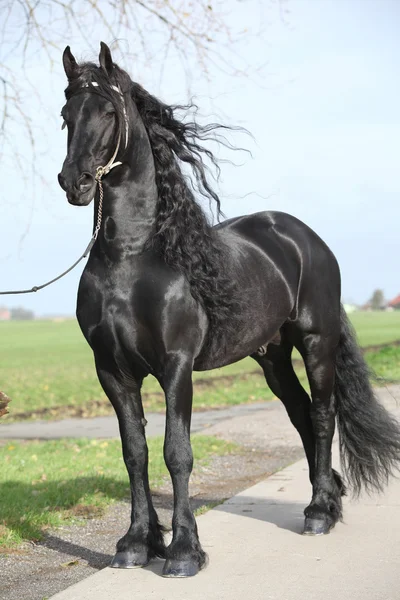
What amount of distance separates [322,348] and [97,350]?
5.84 feet

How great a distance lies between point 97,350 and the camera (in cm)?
468

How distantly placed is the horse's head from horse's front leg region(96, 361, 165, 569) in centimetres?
110

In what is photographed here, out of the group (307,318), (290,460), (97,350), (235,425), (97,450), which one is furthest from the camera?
(235,425)

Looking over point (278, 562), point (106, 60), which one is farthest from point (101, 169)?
point (278, 562)

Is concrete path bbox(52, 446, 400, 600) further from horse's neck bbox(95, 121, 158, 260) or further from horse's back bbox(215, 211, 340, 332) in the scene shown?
horse's neck bbox(95, 121, 158, 260)

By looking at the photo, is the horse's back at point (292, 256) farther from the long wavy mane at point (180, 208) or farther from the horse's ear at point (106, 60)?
the horse's ear at point (106, 60)

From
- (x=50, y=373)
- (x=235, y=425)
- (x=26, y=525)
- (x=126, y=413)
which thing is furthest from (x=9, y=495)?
(x=50, y=373)

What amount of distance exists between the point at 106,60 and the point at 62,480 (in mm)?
4379

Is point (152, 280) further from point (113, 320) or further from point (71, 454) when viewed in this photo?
point (71, 454)

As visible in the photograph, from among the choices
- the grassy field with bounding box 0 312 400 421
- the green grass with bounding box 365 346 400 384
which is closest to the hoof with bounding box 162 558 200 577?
the grassy field with bounding box 0 312 400 421

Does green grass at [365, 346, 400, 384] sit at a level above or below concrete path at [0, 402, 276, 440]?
above

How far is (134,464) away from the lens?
479 cm

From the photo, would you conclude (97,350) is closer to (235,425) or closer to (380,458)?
(380,458)

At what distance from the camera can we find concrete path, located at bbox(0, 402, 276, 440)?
12102 mm
